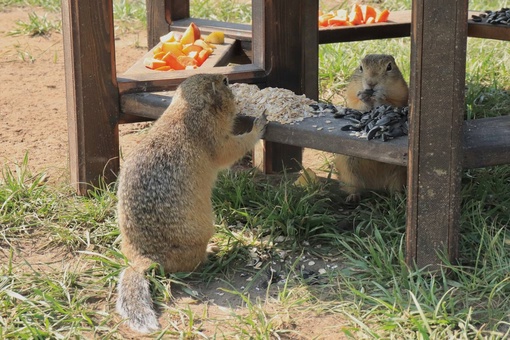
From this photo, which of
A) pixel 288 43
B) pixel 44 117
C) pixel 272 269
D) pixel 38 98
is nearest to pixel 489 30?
pixel 288 43

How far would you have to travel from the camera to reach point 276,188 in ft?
18.3

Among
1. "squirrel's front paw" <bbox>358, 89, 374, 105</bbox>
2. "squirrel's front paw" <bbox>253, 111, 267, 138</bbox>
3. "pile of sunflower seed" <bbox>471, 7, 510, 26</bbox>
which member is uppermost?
"pile of sunflower seed" <bbox>471, 7, 510, 26</bbox>

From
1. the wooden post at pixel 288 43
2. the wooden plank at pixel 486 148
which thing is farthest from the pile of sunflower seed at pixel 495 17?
the wooden plank at pixel 486 148

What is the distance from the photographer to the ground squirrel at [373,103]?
18.5ft

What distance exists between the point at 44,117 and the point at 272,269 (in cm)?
317

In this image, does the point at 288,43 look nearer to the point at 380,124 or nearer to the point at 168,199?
the point at 380,124

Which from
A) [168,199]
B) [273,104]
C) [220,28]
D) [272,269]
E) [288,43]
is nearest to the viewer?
[168,199]

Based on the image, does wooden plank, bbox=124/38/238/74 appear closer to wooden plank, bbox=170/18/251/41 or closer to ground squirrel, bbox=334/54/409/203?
wooden plank, bbox=170/18/251/41

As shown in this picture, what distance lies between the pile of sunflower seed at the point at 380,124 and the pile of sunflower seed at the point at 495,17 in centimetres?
195

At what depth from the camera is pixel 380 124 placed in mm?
4641

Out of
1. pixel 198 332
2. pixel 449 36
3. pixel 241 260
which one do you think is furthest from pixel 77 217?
pixel 449 36

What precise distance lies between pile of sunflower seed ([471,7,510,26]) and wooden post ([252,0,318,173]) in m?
1.41

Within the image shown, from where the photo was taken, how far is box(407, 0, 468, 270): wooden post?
4.09 meters

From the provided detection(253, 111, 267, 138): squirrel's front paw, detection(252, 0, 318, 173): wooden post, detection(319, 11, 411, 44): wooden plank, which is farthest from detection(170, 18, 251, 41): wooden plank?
detection(253, 111, 267, 138): squirrel's front paw
